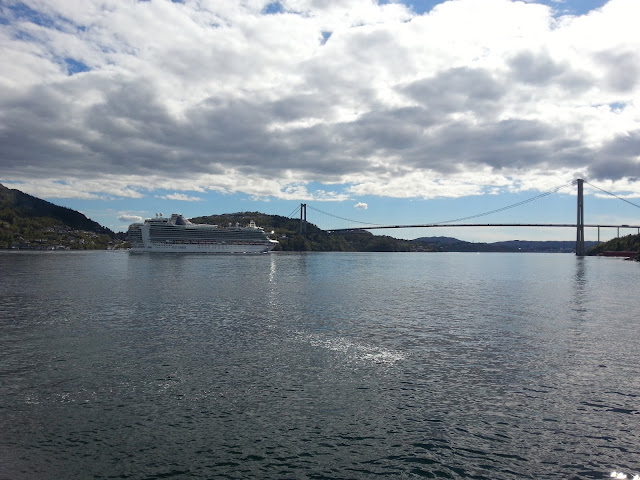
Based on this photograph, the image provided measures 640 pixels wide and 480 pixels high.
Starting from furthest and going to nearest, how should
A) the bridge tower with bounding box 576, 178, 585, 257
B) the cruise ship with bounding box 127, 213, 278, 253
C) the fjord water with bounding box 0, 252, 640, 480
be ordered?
Result: the bridge tower with bounding box 576, 178, 585, 257 < the cruise ship with bounding box 127, 213, 278, 253 < the fjord water with bounding box 0, 252, 640, 480

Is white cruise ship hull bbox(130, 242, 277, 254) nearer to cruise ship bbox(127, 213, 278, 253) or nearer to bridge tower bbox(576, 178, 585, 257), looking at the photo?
cruise ship bbox(127, 213, 278, 253)

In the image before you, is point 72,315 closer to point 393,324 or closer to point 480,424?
point 393,324

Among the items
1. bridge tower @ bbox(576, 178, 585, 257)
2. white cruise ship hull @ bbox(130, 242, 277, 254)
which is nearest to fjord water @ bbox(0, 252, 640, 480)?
white cruise ship hull @ bbox(130, 242, 277, 254)

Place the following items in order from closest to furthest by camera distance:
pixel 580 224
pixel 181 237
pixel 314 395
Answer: pixel 314 395
pixel 181 237
pixel 580 224

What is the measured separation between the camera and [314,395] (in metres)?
11.8

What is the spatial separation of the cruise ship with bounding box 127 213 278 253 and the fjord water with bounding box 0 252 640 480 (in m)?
115

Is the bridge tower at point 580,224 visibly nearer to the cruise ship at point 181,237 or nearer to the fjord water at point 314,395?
the cruise ship at point 181,237

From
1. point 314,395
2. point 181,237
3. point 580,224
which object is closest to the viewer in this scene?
point 314,395

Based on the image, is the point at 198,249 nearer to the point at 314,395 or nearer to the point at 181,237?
the point at 181,237

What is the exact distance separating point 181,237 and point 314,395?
131747 mm

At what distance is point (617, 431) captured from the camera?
9.62 m

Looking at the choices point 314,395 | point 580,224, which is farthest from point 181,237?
point 314,395

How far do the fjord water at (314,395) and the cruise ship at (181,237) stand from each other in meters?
115

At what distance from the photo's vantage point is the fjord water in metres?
8.34
